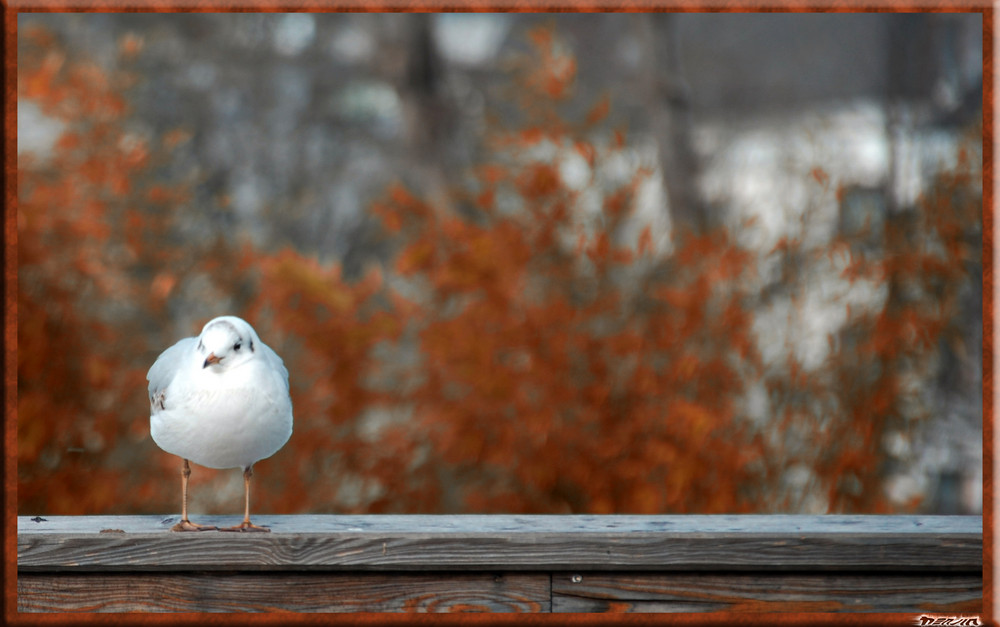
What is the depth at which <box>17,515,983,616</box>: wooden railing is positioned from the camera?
55.3 inches

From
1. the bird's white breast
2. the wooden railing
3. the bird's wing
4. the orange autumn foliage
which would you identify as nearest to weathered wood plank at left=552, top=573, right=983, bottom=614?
the wooden railing

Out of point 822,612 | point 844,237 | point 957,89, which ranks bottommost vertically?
point 822,612

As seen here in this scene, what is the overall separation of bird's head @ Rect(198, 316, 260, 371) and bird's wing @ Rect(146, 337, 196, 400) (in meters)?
0.11

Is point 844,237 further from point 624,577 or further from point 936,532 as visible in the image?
point 624,577

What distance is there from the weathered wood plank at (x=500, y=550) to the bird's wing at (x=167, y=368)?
0.23 m

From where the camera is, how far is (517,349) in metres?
2.87

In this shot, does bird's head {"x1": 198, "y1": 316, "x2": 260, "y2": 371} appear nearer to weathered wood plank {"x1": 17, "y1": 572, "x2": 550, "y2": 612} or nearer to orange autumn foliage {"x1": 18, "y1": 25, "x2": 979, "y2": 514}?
weathered wood plank {"x1": 17, "y1": 572, "x2": 550, "y2": 612}

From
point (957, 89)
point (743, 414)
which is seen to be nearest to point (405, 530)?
point (743, 414)

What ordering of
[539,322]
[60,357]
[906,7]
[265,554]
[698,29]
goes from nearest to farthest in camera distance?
[265,554] → [906,7] → [539,322] → [60,357] → [698,29]

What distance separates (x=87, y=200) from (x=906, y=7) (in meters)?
2.37

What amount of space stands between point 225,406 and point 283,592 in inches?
10.8

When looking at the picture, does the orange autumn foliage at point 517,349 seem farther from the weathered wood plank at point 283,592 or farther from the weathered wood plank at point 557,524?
the weathered wood plank at point 283,592

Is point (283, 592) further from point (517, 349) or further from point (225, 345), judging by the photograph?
point (517, 349)

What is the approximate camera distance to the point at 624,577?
1431 millimetres
